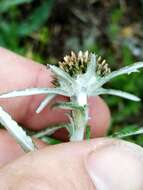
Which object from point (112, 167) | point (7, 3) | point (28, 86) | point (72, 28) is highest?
point (7, 3)

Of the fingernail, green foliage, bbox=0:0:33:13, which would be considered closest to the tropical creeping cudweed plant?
the fingernail

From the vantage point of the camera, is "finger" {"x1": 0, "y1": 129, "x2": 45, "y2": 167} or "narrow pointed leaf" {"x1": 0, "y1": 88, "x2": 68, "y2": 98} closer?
"narrow pointed leaf" {"x1": 0, "y1": 88, "x2": 68, "y2": 98}

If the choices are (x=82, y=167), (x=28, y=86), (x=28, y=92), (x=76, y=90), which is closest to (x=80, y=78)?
(x=76, y=90)

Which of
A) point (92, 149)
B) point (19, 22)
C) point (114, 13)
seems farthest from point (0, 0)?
point (92, 149)

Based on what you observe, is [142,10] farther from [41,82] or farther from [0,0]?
[41,82]

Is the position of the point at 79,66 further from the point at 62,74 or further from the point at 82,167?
the point at 82,167

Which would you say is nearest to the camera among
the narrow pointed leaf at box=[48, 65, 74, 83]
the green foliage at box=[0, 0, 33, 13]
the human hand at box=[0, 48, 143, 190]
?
the human hand at box=[0, 48, 143, 190]

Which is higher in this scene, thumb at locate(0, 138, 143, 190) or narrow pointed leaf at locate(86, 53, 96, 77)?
narrow pointed leaf at locate(86, 53, 96, 77)

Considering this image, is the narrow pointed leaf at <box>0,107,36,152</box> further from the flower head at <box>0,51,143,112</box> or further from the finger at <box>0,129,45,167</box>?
the finger at <box>0,129,45,167</box>

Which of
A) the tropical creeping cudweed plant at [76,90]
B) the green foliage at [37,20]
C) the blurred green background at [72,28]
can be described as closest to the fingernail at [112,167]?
the tropical creeping cudweed plant at [76,90]
